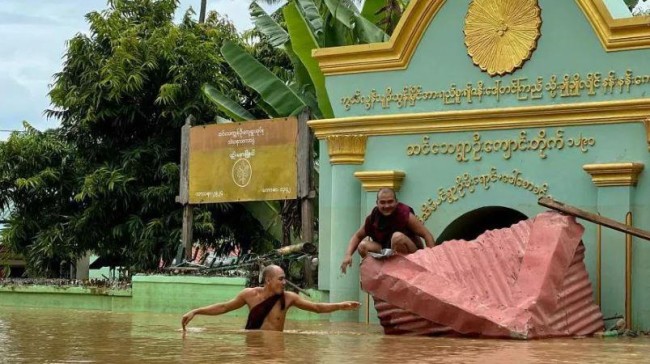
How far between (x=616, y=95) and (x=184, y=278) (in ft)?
23.7

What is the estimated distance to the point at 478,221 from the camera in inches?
644

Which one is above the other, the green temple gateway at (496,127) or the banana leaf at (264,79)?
the banana leaf at (264,79)

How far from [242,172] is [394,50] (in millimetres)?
3995

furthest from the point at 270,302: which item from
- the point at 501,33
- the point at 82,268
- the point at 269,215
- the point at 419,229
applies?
the point at 82,268

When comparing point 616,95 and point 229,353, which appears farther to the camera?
point 616,95

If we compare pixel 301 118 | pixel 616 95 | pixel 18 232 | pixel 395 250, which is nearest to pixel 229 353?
pixel 395 250

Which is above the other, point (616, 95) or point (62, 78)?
point (62, 78)

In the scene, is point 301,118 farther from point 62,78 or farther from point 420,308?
point 62,78

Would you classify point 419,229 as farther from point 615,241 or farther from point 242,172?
point 242,172

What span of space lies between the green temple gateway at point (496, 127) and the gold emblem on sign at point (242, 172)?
209cm

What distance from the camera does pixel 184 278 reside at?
1827 cm

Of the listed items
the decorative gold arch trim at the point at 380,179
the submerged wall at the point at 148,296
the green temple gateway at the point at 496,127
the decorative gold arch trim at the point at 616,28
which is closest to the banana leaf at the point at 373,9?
the green temple gateway at the point at 496,127

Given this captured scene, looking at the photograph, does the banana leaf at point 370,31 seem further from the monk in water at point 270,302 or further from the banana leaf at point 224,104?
the monk in water at point 270,302

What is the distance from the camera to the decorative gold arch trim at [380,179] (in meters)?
15.7
